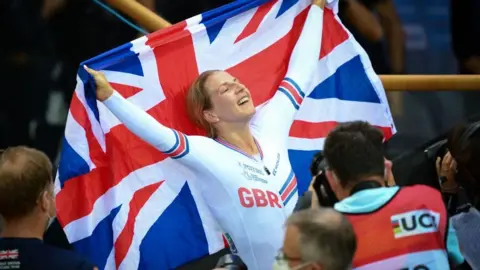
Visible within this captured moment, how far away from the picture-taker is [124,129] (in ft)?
12.5

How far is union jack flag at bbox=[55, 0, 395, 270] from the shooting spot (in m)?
3.76

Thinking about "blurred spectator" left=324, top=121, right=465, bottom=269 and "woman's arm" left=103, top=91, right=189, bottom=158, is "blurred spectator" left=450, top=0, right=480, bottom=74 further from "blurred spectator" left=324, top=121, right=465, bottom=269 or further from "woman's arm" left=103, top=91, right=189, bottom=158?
"blurred spectator" left=324, top=121, right=465, bottom=269

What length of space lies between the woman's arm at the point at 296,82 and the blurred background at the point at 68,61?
31.3 inches

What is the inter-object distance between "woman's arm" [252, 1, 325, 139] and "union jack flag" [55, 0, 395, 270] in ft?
0.20

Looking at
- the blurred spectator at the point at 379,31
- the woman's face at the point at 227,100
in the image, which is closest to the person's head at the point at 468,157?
the woman's face at the point at 227,100

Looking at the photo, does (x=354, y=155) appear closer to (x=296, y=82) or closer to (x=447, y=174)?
(x=447, y=174)

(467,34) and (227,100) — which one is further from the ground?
(467,34)

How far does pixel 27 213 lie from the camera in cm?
293

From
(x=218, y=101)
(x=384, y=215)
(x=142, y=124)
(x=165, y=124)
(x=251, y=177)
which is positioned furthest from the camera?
(x=165, y=124)

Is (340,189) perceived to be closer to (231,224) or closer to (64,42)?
(231,224)

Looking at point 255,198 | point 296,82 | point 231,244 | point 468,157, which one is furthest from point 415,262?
point 296,82

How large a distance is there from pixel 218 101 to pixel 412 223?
1074mm

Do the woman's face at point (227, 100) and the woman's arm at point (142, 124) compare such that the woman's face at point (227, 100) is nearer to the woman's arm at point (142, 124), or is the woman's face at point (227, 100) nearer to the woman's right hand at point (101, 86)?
the woman's arm at point (142, 124)

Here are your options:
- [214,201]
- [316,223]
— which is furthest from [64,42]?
[316,223]
